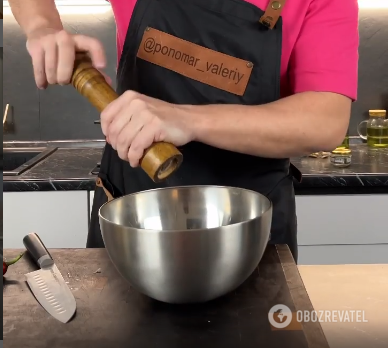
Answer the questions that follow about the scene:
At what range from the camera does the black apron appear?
0.95 m

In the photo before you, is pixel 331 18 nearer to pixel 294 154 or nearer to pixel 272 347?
pixel 294 154

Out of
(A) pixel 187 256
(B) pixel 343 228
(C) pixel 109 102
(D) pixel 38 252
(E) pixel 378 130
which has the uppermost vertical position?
(C) pixel 109 102

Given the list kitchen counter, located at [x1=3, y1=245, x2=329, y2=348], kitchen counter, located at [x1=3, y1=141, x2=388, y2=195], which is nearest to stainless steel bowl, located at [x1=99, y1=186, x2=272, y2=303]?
kitchen counter, located at [x1=3, y1=245, x2=329, y2=348]

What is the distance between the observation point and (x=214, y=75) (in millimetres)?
945

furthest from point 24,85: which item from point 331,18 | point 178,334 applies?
point 178,334

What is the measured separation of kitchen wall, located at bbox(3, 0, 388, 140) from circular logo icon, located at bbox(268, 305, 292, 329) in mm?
1548

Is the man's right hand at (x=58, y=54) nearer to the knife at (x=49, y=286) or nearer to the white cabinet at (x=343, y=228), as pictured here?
the knife at (x=49, y=286)

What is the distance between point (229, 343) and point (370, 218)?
3.60ft

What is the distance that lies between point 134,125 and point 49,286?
23 cm

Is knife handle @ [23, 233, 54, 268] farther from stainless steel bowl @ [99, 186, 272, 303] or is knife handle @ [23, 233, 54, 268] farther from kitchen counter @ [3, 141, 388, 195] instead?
kitchen counter @ [3, 141, 388, 195]

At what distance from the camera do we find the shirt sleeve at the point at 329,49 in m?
Answer: 0.89

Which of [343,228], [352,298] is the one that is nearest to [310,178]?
[343,228]

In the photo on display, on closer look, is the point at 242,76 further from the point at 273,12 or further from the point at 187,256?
the point at 187,256

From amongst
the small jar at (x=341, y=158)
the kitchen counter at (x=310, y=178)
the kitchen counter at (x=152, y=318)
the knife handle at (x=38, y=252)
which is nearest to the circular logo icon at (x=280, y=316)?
the kitchen counter at (x=152, y=318)
